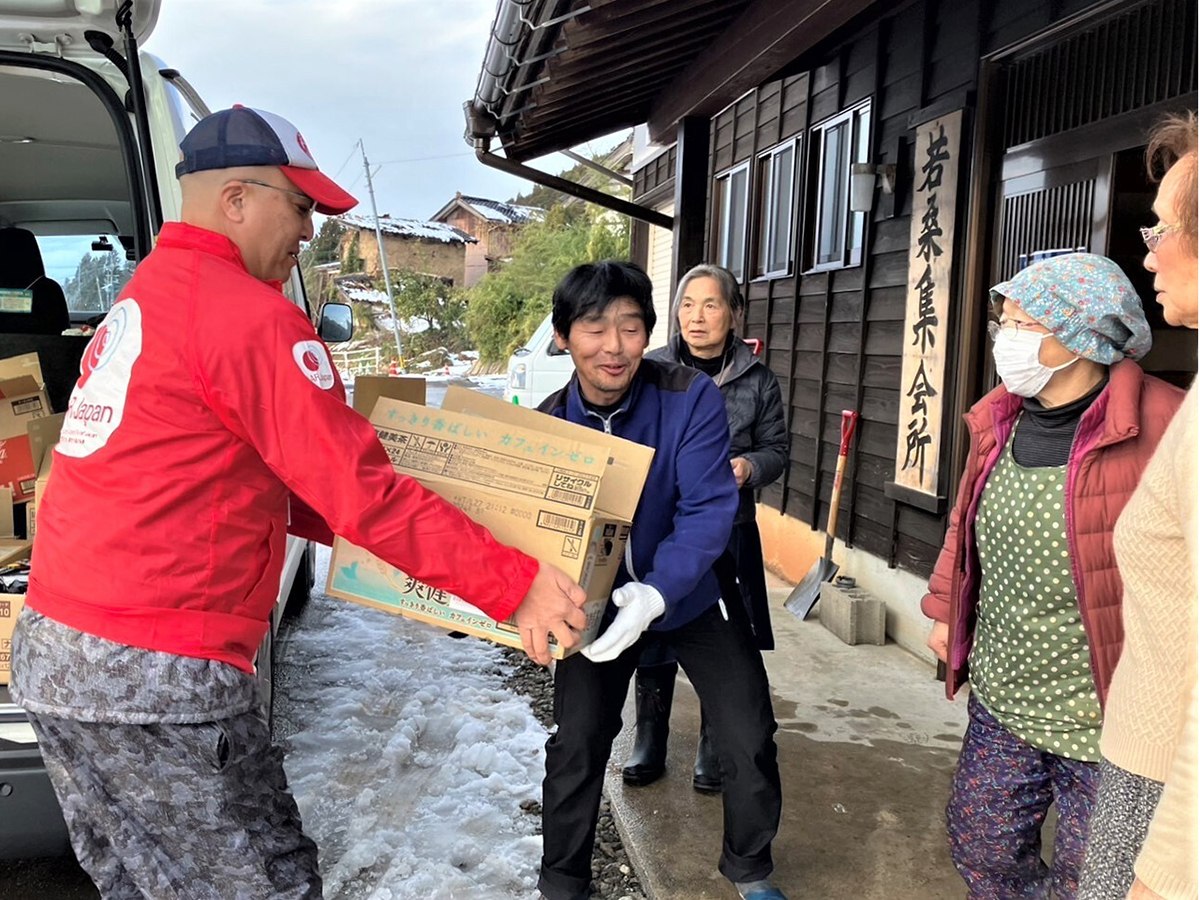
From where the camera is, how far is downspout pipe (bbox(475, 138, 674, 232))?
23.2 ft

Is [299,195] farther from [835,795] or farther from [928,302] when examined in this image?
[928,302]

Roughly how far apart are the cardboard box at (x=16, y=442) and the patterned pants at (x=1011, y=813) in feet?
9.29

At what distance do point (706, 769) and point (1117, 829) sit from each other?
214cm

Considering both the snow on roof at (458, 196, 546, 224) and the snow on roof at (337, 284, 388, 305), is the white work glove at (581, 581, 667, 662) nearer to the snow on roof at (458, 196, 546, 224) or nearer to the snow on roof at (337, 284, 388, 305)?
the snow on roof at (337, 284, 388, 305)

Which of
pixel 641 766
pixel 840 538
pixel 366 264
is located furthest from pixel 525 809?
pixel 366 264

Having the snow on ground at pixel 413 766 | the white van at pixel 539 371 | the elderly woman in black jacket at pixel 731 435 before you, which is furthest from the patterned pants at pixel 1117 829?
the white van at pixel 539 371

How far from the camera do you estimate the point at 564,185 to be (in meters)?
7.95

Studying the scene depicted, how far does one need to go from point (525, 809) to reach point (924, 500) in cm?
256

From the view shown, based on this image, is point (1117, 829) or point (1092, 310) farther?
point (1092, 310)

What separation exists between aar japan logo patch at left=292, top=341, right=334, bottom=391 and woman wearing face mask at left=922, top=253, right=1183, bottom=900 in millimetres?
1475

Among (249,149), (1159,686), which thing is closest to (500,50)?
(249,149)

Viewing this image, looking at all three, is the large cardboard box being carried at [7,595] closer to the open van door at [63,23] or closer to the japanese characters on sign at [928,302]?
the open van door at [63,23]

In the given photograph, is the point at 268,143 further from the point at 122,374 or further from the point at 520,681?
the point at 520,681

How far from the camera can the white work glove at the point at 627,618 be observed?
7.00 ft
